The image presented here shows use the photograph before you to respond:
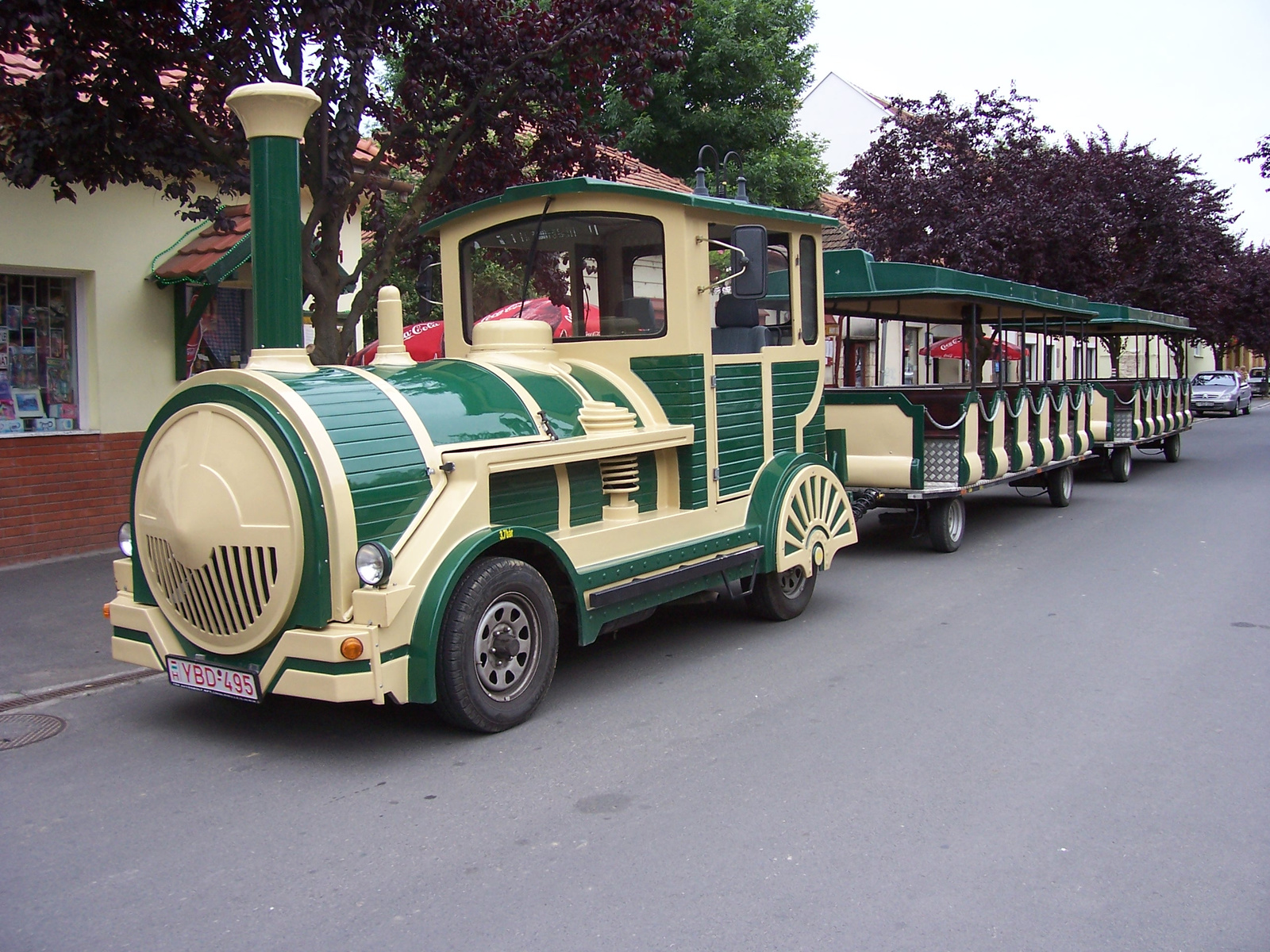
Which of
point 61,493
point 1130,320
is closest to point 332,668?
point 61,493

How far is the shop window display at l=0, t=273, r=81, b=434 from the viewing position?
8930 mm

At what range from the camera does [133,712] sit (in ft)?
17.8

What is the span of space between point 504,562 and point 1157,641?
4.23 metres

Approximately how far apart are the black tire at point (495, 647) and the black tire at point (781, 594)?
2.21 meters

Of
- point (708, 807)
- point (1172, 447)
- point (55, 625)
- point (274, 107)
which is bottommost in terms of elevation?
point (708, 807)

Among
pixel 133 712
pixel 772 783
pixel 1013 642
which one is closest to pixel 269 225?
pixel 133 712

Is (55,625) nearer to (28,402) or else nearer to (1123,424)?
(28,402)

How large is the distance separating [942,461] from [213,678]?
703 centimetres

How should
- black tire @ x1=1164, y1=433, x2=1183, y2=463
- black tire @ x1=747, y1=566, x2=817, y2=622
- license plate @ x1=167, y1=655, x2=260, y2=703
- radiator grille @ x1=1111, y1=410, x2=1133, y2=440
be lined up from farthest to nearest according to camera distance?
black tire @ x1=1164, y1=433, x2=1183, y2=463, radiator grille @ x1=1111, y1=410, x2=1133, y2=440, black tire @ x1=747, y1=566, x2=817, y2=622, license plate @ x1=167, y1=655, x2=260, y2=703

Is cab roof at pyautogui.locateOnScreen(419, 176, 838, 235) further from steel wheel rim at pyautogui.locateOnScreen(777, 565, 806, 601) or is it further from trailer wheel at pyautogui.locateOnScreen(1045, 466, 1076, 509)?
trailer wheel at pyautogui.locateOnScreen(1045, 466, 1076, 509)

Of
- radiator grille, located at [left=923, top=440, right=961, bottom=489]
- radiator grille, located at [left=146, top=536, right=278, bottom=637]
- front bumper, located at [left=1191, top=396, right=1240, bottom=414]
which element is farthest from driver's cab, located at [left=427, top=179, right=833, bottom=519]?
front bumper, located at [left=1191, top=396, right=1240, bottom=414]

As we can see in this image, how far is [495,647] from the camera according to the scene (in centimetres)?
478

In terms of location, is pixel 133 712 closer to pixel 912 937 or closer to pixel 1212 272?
pixel 912 937

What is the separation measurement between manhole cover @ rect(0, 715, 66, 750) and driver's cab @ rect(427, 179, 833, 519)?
110 inches
